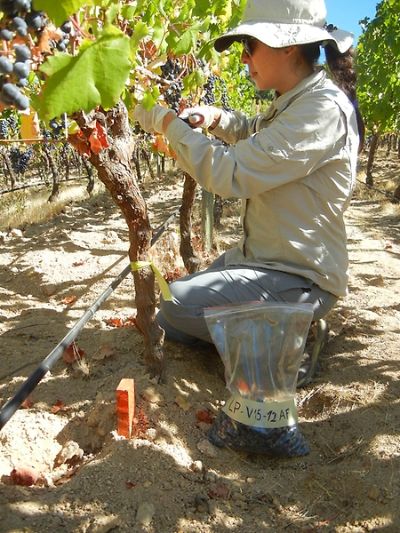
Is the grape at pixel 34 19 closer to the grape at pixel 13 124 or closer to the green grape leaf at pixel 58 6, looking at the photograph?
the green grape leaf at pixel 58 6

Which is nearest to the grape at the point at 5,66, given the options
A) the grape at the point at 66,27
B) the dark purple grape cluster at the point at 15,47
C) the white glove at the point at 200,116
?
the dark purple grape cluster at the point at 15,47

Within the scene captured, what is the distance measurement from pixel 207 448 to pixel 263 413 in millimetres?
267

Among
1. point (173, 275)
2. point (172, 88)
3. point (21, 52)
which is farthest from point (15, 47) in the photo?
point (173, 275)

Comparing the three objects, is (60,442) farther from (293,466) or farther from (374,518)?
(374,518)

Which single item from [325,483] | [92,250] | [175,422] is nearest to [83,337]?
[175,422]

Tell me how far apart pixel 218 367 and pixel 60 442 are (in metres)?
0.86

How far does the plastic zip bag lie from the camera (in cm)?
207

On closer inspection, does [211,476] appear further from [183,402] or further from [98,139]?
[98,139]

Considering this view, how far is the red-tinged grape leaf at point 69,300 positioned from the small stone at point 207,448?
82.8 inches

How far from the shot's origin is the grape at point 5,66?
111 centimetres

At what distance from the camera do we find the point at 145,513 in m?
1.67

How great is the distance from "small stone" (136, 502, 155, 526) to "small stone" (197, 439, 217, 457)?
1.38 ft

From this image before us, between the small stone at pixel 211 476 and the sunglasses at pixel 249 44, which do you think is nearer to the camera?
the small stone at pixel 211 476

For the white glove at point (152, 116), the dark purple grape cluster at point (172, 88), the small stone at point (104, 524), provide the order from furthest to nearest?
the dark purple grape cluster at point (172, 88)
the white glove at point (152, 116)
the small stone at point (104, 524)
